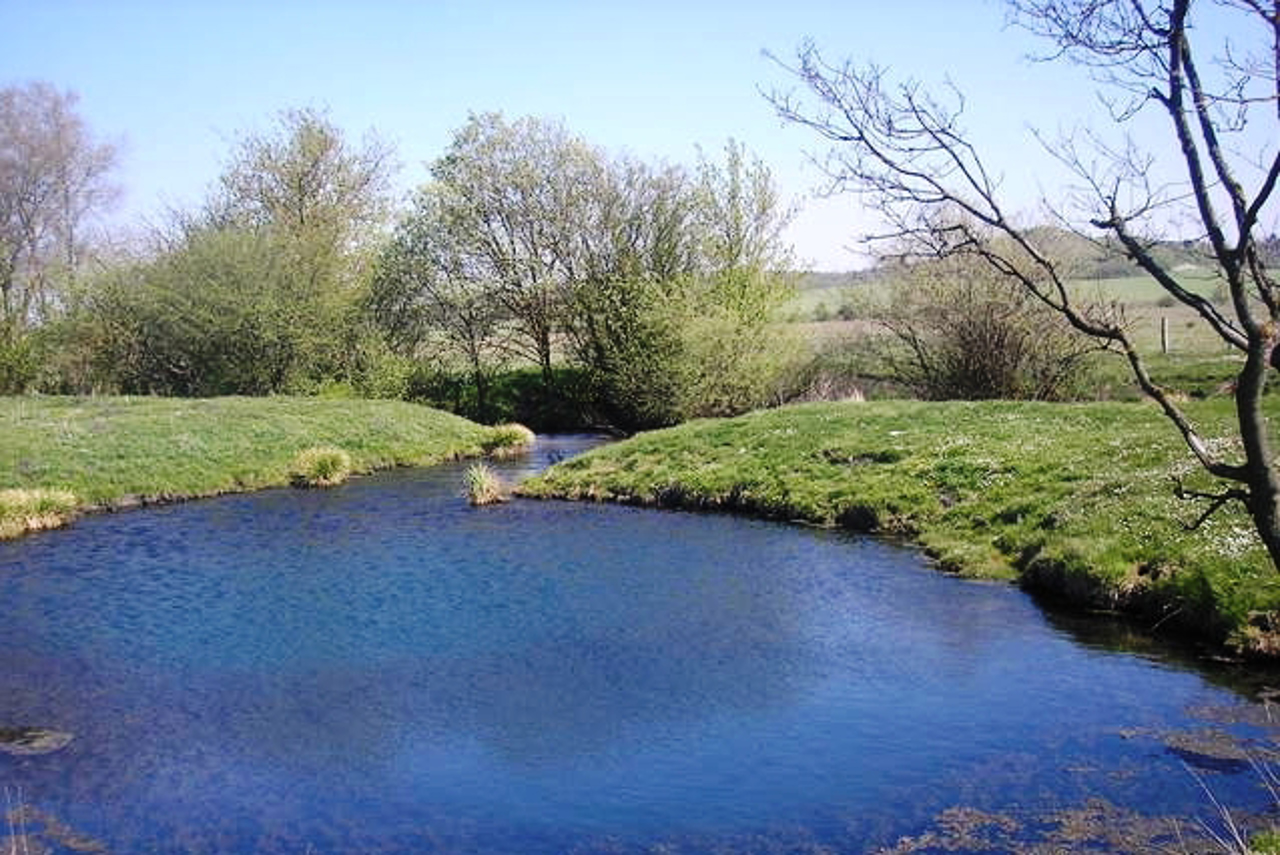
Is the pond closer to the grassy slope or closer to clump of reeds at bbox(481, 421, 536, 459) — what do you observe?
the grassy slope

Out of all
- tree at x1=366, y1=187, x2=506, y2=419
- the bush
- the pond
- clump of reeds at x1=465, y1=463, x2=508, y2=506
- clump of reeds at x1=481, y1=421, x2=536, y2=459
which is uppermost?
tree at x1=366, y1=187, x2=506, y2=419

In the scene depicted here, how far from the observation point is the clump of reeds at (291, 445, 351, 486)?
36.3 meters

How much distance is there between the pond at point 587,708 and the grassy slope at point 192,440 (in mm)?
9145

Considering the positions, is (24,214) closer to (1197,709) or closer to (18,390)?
(18,390)

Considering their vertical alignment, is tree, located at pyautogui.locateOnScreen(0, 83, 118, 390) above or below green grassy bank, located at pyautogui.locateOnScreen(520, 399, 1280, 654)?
above

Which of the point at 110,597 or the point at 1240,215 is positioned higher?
the point at 1240,215

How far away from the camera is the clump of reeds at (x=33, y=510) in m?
28.0

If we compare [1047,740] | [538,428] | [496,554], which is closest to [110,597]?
[496,554]

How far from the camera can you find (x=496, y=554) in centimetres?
2452

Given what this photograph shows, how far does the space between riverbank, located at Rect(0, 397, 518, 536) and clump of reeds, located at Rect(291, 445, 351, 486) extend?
0.40 meters

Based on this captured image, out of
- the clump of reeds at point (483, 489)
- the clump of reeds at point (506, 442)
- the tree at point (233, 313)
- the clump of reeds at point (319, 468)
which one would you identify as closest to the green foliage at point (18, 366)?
the tree at point (233, 313)

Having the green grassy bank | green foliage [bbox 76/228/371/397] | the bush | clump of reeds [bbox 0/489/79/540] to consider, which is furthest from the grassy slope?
the bush

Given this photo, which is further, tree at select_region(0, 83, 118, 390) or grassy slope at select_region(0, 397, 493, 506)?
tree at select_region(0, 83, 118, 390)

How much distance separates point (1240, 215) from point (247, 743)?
39.8 ft
